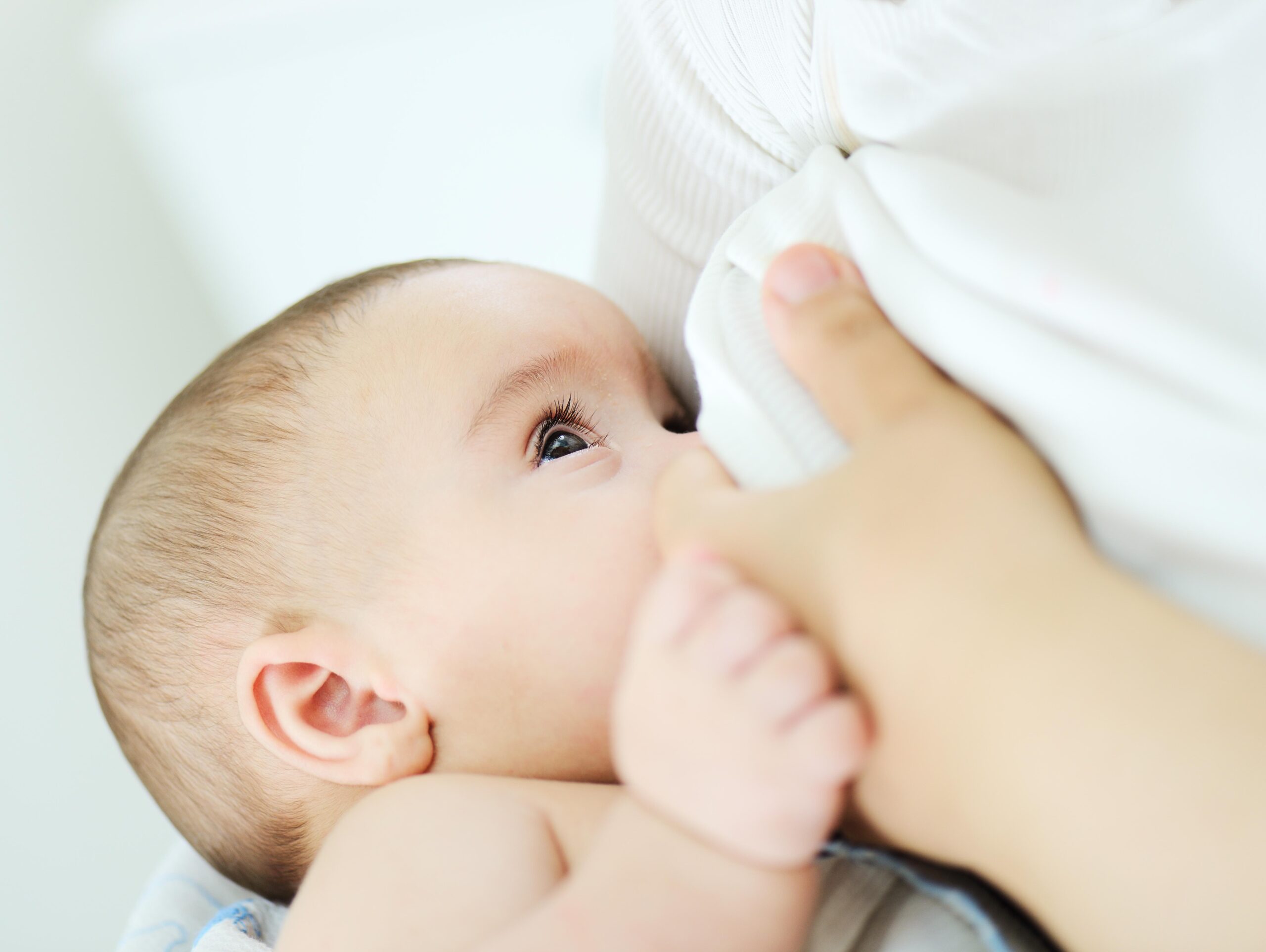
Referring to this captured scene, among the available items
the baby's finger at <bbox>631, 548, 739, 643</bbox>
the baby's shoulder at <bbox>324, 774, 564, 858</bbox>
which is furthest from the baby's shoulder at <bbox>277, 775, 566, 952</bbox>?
the baby's finger at <bbox>631, 548, 739, 643</bbox>

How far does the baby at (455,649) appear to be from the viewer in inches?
14.2

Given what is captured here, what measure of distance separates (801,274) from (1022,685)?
22 cm

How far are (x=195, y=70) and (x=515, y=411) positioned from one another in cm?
104

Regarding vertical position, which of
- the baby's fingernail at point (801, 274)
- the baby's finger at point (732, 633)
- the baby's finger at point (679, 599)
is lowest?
the baby's finger at point (732, 633)

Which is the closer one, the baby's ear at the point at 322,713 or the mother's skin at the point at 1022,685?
the mother's skin at the point at 1022,685

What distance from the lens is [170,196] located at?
1508mm

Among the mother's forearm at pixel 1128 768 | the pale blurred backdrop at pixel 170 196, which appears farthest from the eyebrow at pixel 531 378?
the pale blurred backdrop at pixel 170 196

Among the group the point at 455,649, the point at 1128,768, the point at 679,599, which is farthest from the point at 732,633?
the point at 455,649

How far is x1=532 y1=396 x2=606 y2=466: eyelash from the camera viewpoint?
623mm

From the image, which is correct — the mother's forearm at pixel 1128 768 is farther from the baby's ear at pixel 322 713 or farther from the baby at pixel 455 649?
the baby's ear at pixel 322 713

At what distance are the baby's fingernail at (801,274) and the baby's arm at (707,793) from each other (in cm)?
15

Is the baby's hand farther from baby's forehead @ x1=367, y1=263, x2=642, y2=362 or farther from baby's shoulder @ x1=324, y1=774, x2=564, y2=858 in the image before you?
baby's forehead @ x1=367, y1=263, x2=642, y2=362

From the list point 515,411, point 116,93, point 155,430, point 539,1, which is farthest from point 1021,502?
point 116,93

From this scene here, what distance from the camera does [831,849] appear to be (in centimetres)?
46
